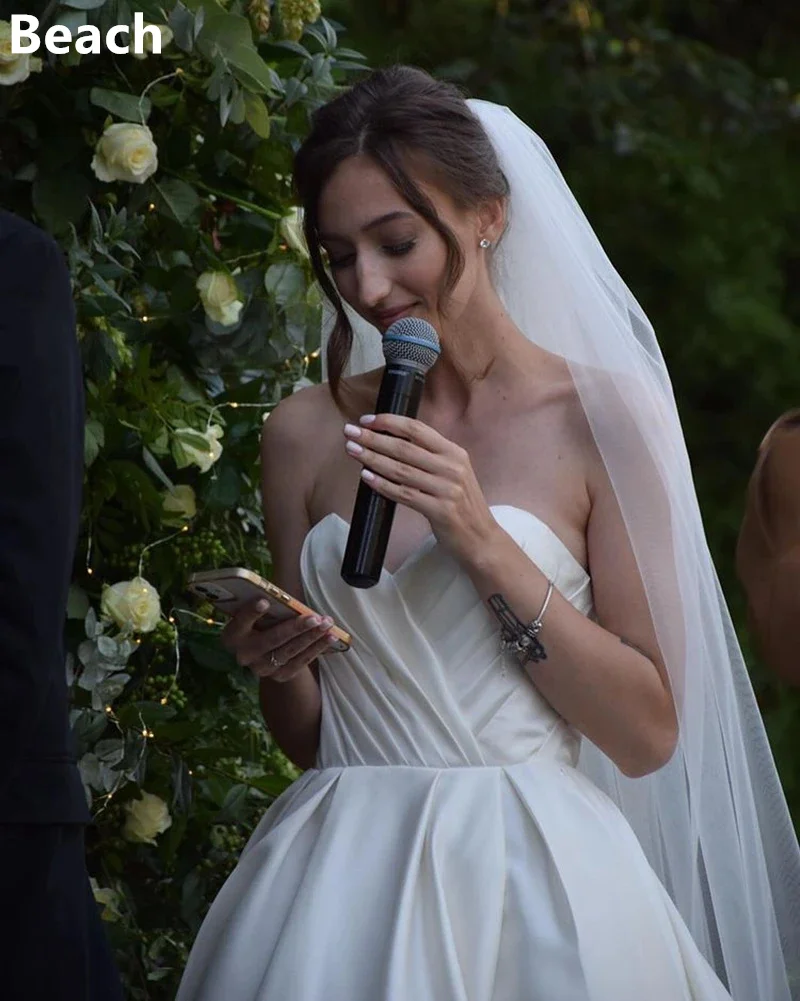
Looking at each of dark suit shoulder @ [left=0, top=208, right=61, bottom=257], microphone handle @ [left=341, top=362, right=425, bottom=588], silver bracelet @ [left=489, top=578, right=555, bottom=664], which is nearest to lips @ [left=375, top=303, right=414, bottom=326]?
microphone handle @ [left=341, top=362, right=425, bottom=588]

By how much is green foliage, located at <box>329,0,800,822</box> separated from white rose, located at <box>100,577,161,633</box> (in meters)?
4.33

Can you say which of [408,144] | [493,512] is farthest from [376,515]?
[408,144]

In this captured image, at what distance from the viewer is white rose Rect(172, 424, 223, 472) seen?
320cm

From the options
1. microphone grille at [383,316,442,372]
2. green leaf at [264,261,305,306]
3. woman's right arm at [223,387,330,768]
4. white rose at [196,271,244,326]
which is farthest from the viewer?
green leaf at [264,261,305,306]

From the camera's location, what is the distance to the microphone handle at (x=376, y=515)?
2502mm

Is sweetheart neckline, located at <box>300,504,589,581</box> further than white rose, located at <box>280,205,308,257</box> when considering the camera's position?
No

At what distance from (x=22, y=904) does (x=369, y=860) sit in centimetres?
87

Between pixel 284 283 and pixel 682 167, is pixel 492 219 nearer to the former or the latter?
pixel 284 283

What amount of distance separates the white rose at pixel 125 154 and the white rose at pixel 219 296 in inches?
9.4

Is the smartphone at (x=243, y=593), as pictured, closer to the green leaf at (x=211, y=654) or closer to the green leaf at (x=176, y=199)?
the green leaf at (x=211, y=654)

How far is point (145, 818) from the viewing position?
324 cm

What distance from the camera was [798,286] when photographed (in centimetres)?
769

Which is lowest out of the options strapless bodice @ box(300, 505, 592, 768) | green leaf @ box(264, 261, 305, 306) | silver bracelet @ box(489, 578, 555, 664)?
strapless bodice @ box(300, 505, 592, 768)

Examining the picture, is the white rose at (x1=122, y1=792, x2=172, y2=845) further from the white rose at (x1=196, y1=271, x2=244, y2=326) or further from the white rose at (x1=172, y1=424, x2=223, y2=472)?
the white rose at (x1=196, y1=271, x2=244, y2=326)
